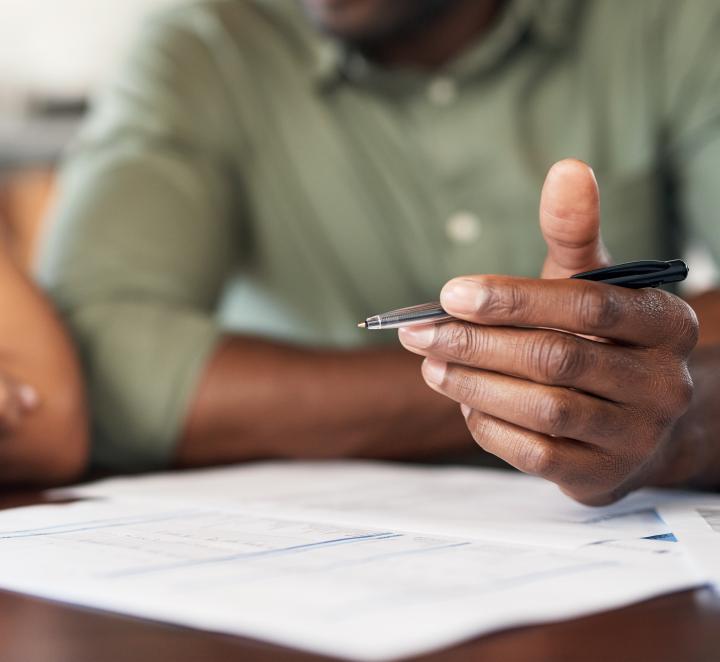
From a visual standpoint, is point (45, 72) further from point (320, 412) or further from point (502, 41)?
point (320, 412)

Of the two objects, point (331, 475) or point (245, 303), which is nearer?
point (331, 475)

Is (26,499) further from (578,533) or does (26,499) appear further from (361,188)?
(361,188)

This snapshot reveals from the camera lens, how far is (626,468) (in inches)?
20.5

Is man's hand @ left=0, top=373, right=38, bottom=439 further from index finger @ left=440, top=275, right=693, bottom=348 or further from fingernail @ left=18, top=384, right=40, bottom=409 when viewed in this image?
index finger @ left=440, top=275, right=693, bottom=348

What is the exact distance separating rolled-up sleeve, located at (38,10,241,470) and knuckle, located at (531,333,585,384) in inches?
17.2

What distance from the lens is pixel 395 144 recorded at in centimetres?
118

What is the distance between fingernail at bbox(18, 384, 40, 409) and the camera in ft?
2.42

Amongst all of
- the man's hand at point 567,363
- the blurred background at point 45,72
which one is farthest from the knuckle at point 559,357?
the blurred background at point 45,72

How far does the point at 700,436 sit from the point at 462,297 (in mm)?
240

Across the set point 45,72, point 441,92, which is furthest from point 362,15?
point 45,72

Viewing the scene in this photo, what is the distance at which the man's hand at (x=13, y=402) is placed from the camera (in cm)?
71

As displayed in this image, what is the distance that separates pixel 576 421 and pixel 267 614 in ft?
0.71

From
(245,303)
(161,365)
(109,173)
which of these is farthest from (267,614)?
(245,303)

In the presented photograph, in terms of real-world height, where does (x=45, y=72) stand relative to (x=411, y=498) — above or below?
above
